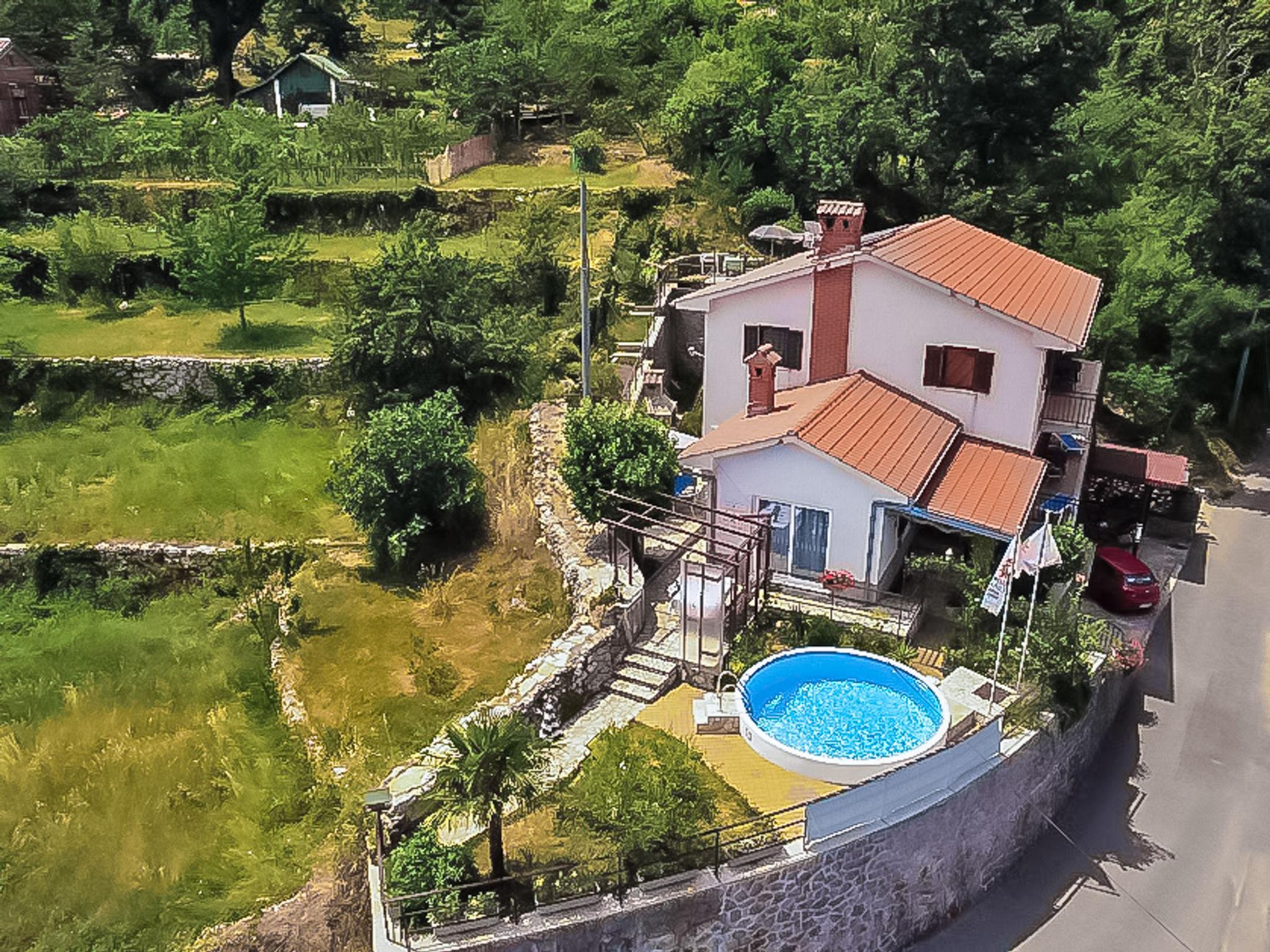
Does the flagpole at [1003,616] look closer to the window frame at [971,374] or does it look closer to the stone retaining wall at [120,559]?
the window frame at [971,374]

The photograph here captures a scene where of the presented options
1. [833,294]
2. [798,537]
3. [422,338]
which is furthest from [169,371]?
[798,537]

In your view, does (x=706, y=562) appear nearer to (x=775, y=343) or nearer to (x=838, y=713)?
(x=838, y=713)

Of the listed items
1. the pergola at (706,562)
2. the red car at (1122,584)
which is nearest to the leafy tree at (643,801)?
the pergola at (706,562)

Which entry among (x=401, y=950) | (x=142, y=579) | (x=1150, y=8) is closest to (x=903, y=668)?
(x=401, y=950)

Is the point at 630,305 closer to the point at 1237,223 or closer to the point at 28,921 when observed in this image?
the point at 1237,223

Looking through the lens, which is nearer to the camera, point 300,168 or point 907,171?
point 907,171

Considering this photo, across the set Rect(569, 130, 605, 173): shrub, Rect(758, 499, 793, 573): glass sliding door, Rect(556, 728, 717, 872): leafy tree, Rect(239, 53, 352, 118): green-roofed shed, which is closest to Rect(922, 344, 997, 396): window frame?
Rect(758, 499, 793, 573): glass sliding door
